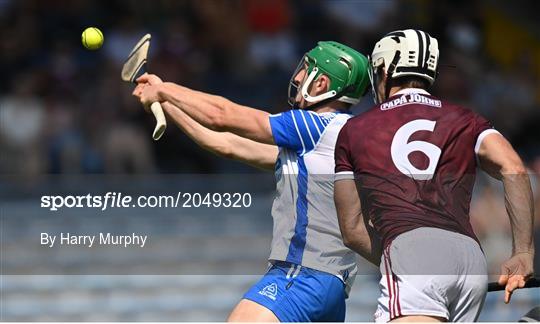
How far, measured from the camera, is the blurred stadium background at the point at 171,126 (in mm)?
9602

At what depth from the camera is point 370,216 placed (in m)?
4.49

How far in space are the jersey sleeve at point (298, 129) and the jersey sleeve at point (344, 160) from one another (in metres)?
0.54

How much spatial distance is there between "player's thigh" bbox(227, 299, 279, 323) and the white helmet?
1.21 metres

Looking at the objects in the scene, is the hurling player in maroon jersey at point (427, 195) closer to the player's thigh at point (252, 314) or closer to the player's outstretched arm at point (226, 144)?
the player's thigh at point (252, 314)

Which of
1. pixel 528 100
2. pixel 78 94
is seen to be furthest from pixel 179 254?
pixel 528 100

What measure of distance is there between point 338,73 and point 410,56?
0.77 meters

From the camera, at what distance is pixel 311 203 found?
5.18 metres

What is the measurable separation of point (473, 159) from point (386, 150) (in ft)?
1.04

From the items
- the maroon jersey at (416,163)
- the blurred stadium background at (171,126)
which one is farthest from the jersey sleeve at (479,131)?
the blurred stadium background at (171,126)

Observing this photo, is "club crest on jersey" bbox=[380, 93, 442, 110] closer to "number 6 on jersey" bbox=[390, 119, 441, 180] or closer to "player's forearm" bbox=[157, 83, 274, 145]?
"number 6 on jersey" bbox=[390, 119, 441, 180]

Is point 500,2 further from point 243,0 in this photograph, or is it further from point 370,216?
point 370,216

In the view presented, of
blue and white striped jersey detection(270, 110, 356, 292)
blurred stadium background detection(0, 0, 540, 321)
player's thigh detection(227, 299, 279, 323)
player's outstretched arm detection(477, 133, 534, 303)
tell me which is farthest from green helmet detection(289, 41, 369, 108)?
blurred stadium background detection(0, 0, 540, 321)

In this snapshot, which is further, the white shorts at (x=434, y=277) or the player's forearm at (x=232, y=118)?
the player's forearm at (x=232, y=118)

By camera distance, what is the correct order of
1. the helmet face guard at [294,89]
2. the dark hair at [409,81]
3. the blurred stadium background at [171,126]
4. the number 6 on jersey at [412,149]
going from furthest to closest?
the blurred stadium background at [171,126], the helmet face guard at [294,89], the dark hair at [409,81], the number 6 on jersey at [412,149]
